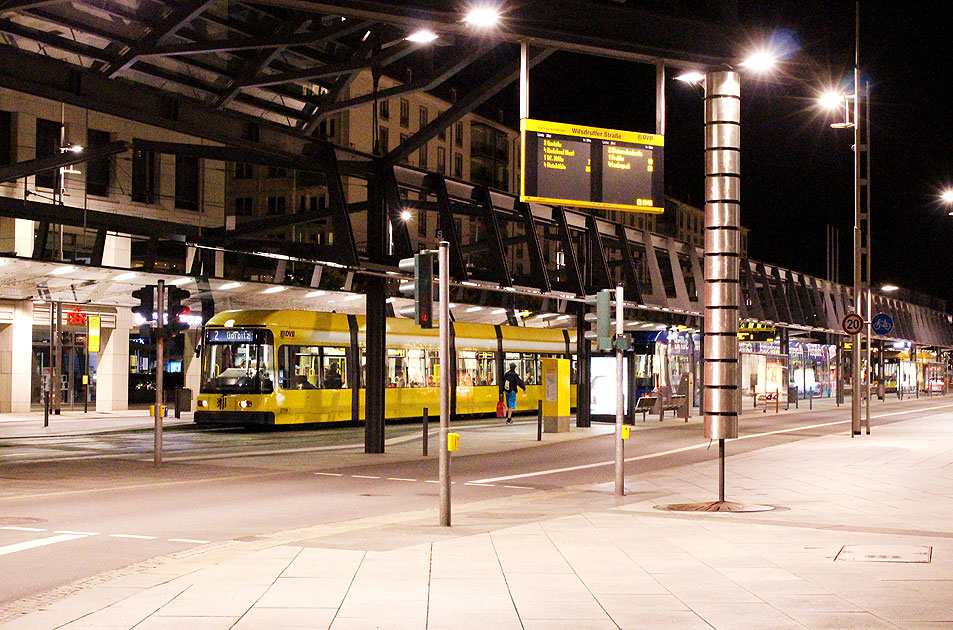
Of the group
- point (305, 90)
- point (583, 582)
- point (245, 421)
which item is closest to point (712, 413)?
point (583, 582)

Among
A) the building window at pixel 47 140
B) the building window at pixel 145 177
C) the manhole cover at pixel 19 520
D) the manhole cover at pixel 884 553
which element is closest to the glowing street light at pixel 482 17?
the manhole cover at pixel 884 553

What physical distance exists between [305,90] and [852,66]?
596 inches

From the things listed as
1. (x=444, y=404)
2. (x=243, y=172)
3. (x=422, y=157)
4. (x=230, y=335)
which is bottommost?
(x=444, y=404)

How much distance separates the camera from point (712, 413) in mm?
14672

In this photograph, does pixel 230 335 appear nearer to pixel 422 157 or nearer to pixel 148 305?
pixel 148 305

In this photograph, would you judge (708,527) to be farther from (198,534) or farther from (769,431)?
(769,431)

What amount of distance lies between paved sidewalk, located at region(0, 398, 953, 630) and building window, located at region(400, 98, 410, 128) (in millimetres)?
77217

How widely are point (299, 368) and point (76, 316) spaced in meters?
15.4

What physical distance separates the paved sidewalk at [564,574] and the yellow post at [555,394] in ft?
56.5

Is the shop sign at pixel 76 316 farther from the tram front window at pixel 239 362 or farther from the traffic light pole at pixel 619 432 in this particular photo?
the traffic light pole at pixel 619 432

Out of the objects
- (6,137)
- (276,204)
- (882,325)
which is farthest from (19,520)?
(276,204)

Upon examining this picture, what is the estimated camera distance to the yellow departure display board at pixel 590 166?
13.9 m

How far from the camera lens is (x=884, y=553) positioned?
10.6m

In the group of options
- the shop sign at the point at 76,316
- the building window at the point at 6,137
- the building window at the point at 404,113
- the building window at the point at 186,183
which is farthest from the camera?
the building window at the point at 404,113
